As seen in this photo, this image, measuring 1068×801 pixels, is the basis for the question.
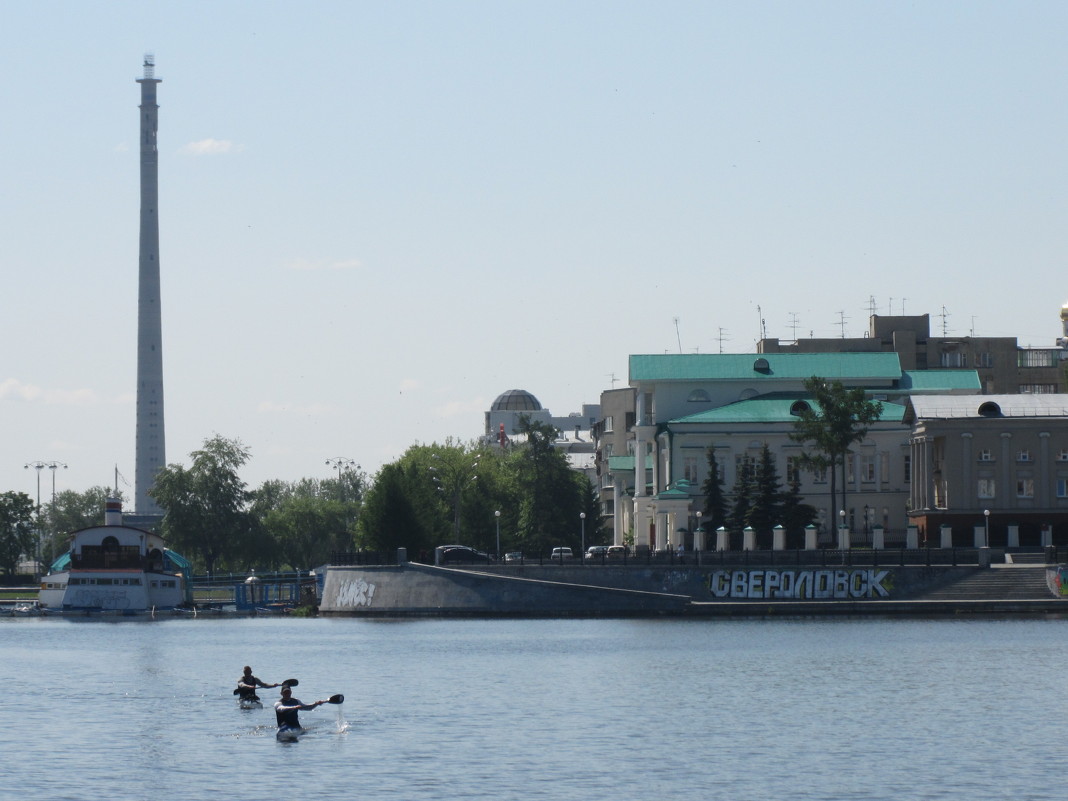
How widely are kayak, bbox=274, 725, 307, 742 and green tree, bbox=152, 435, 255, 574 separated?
129939 mm

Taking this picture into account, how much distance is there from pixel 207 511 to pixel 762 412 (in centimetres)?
6767

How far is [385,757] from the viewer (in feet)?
175

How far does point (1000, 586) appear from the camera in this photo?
367 feet

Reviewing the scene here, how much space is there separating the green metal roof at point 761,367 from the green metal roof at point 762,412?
2.80 m

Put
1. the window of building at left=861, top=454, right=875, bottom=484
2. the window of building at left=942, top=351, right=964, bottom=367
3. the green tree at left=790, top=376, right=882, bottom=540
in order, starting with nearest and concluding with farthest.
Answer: the green tree at left=790, top=376, right=882, bottom=540
the window of building at left=861, top=454, right=875, bottom=484
the window of building at left=942, top=351, right=964, bottom=367

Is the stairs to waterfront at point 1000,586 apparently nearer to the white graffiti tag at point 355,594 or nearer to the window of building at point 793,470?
the window of building at point 793,470

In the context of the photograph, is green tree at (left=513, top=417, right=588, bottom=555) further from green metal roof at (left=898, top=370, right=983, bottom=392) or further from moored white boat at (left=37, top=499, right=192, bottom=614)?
green metal roof at (left=898, top=370, right=983, bottom=392)

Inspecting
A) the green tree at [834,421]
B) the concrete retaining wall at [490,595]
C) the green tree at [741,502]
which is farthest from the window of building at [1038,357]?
the concrete retaining wall at [490,595]

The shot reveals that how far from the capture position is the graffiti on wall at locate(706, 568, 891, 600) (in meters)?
114

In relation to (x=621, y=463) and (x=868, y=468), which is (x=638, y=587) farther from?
(x=621, y=463)

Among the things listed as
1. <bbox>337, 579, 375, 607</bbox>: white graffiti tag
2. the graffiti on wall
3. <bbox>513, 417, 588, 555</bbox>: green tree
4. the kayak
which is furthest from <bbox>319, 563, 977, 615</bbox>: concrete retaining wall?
the kayak

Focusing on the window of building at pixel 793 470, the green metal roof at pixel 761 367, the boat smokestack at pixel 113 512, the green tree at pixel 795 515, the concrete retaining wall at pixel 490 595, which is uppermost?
the green metal roof at pixel 761 367

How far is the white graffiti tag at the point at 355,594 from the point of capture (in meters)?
125

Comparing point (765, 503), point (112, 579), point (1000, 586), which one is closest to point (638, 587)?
point (765, 503)
